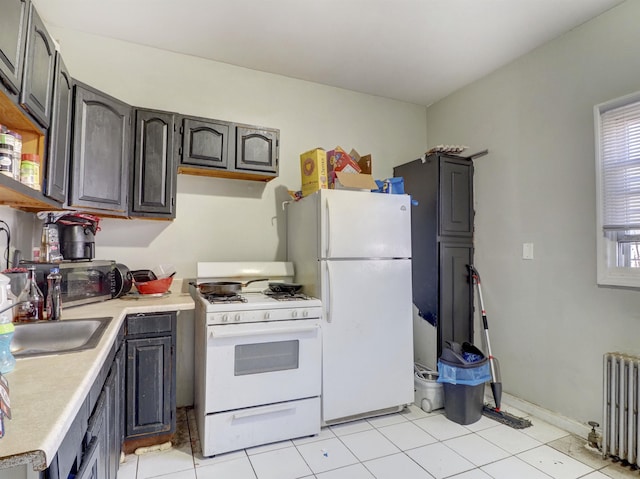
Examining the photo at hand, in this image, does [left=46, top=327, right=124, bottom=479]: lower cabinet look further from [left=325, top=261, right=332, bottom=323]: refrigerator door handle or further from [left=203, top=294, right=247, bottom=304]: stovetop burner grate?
[left=325, top=261, right=332, bottom=323]: refrigerator door handle

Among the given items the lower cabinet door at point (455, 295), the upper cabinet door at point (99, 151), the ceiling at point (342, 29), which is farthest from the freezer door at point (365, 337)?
the ceiling at point (342, 29)

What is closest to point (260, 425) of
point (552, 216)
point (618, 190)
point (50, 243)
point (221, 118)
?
point (50, 243)

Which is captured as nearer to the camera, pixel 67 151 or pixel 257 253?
pixel 67 151

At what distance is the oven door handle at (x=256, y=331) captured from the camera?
2.06m

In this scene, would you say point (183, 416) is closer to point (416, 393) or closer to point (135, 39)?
point (416, 393)

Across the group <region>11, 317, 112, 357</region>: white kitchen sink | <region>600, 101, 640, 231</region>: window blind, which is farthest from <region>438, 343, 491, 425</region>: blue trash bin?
<region>11, 317, 112, 357</region>: white kitchen sink

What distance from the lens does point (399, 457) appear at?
2090mm

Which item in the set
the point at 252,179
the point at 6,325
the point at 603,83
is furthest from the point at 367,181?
the point at 6,325

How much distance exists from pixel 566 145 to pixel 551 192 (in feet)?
1.12

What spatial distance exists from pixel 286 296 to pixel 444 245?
1.48 metres

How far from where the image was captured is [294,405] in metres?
2.24

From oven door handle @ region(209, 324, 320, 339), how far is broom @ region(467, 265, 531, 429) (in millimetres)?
1497

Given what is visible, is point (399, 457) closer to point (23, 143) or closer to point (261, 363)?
point (261, 363)

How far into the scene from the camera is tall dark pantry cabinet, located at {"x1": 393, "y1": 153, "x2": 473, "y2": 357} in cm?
296
